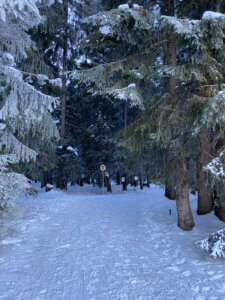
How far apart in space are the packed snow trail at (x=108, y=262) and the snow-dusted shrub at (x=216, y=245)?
218 millimetres

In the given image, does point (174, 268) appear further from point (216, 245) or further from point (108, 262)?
point (108, 262)

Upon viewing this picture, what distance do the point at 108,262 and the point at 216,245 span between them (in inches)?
83.1

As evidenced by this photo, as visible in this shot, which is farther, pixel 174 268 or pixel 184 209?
pixel 184 209

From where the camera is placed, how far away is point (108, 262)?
4.12 meters

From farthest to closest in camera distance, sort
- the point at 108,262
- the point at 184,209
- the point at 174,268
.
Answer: the point at 184,209 < the point at 108,262 < the point at 174,268

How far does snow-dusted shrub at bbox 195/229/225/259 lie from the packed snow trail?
8.6 inches

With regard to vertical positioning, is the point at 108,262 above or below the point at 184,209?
below

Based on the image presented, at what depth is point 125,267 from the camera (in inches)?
154

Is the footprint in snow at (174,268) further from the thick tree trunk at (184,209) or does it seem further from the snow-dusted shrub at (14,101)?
the snow-dusted shrub at (14,101)

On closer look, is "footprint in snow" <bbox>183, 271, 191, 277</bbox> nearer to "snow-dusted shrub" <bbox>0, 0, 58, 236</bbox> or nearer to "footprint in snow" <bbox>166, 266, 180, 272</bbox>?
"footprint in snow" <bbox>166, 266, 180, 272</bbox>

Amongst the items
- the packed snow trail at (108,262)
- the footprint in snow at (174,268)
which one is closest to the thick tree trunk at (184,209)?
the packed snow trail at (108,262)

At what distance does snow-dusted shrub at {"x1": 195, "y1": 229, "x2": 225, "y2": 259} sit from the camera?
12.6 ft

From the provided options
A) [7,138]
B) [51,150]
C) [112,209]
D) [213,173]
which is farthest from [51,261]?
[51,150]

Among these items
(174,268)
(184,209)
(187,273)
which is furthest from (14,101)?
(184,209)
